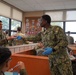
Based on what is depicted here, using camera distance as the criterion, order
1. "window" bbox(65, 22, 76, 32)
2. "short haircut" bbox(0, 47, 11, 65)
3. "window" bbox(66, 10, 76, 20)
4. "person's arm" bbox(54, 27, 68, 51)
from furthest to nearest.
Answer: "window" bbox(65, 22, 76, 32)
"window" bbox(66, 10, 76, 20)
"person's arm" bbox(54, 27, 68, 51)
"short haircut" bbox(0, 47, 11, 65)

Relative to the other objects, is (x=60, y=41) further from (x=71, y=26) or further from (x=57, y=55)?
(x=71, y=26)

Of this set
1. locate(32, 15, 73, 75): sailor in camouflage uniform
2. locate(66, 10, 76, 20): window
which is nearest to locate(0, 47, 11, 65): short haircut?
locate(32, 15, 73, 75): sailor in camouflage uniform

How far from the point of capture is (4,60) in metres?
0.80

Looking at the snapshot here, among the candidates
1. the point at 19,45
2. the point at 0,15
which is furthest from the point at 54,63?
the point at 0,15

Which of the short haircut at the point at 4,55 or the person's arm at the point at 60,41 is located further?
the person's arm at the point at 60,41

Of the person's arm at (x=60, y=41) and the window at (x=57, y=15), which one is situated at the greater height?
the window at (x=57, y=15)

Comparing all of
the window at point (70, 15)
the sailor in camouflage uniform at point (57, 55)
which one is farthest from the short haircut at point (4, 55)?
the window at point (70, 15)

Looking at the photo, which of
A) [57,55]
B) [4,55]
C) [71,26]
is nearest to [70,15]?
[71,26]

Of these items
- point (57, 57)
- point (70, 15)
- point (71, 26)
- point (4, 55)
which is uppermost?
point (70, 15)

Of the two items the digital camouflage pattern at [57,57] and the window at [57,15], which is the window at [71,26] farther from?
the digital camouflage pattern at [57,57]

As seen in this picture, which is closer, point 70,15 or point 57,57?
point 57,57

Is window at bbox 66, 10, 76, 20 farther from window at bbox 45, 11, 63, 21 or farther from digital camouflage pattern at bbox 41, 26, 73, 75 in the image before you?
digital camouflage pattern at bbox 41, 26, 73, 75

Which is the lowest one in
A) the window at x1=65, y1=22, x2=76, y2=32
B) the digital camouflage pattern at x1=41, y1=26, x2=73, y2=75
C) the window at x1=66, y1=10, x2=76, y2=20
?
the digital camouflage pattern at x1=41, y1=26, x2=73, y2=75

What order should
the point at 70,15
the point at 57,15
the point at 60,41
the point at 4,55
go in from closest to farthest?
the point at 4,55, the point at 60,41, the point at 70,15, the point at 57,15
